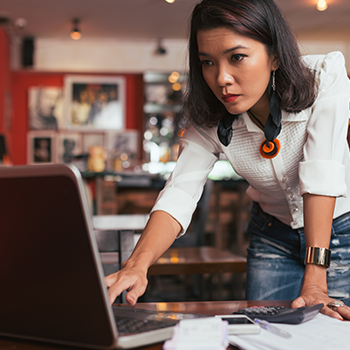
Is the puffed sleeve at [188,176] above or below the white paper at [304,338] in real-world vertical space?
above

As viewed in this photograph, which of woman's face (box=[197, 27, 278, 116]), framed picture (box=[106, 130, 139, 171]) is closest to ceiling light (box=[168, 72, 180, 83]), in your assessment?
framed picture (box=[106, 130, 139, 171])

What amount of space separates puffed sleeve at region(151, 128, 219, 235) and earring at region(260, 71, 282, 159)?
0.15m

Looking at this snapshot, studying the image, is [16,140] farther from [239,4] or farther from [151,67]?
[239,4]

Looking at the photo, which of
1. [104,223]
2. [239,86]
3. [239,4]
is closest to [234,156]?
[239,86]

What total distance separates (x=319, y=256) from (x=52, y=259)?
1.75ft

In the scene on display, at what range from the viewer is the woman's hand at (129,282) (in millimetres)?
683

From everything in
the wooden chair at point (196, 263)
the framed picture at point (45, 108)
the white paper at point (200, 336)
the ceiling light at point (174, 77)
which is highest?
the ceiling light at point (174, 77)

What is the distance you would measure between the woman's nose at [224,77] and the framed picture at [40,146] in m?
5.85

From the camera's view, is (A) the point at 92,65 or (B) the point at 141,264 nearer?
(B) the point at 141,264

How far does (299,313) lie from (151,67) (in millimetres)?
5996

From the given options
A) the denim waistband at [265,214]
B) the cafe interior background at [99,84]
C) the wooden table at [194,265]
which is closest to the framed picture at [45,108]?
the cafe interior background at [99,84]

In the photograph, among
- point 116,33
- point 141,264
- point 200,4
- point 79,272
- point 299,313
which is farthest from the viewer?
point 116,33

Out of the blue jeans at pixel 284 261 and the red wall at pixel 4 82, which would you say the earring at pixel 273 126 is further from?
the red wall at pixel 4 82

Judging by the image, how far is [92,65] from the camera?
6.22 metres
